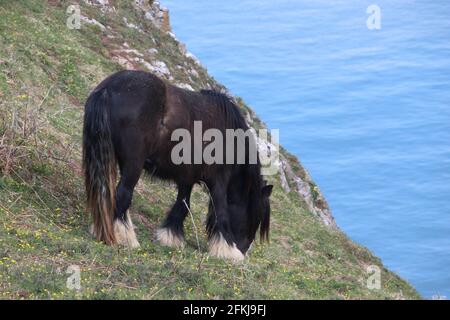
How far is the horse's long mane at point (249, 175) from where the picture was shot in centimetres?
1245

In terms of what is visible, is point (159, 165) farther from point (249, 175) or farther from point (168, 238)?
point (249, 175)

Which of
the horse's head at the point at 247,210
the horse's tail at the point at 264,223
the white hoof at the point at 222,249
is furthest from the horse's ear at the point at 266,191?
the white hoof at the point at 222,249

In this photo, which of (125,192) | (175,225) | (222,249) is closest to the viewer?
(125,192)

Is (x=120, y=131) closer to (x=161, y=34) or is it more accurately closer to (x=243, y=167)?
(x=243, y=167)

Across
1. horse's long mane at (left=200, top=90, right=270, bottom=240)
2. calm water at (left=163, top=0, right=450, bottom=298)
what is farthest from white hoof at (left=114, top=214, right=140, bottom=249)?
calm water at (left=163, top=0, right=450, bottom=298)

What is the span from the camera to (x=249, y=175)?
1269 centimetres

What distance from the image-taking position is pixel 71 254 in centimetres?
1034

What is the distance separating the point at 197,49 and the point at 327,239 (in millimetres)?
62172

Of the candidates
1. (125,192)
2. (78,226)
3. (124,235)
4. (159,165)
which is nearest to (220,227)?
(159,165)

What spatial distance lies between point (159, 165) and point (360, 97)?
6016 cm

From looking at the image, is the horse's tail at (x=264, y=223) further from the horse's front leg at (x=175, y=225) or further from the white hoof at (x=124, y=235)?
the white hoof at (x=124, y=235)

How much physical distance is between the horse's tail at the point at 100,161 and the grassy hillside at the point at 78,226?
47 centimetres

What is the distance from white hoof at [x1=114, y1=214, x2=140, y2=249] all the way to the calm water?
3050 cm

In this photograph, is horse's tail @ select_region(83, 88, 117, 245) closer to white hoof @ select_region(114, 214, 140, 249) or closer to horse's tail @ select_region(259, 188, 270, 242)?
white hoof @ select_region(114, 214, 140, 249)
